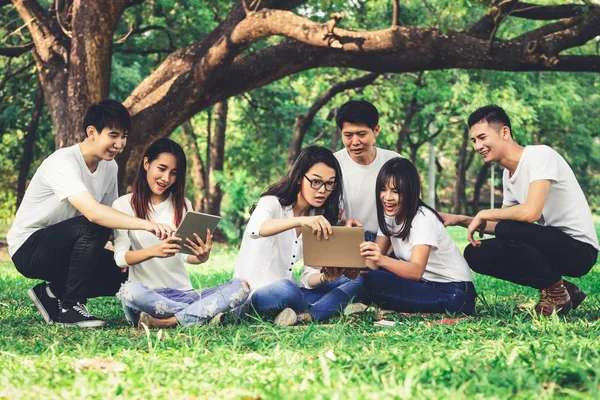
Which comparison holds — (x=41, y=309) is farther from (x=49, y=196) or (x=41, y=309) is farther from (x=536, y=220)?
(x=536, y=220)

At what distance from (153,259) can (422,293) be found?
1.86m

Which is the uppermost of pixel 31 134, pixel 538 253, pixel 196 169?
pixel 31 134

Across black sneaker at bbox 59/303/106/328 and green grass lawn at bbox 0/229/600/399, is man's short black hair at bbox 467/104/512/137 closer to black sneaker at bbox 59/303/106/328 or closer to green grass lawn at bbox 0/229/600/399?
green grass lawn at bbox 0/229/600/399

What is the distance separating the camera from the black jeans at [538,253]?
16.7ft

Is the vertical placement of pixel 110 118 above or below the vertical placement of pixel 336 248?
above

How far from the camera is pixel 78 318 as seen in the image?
195 inches

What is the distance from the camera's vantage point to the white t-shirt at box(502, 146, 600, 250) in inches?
200

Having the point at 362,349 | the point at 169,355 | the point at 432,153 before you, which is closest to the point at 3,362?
the point at 169,355

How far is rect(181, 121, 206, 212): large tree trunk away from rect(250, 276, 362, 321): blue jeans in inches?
566

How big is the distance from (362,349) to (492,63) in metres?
5.49

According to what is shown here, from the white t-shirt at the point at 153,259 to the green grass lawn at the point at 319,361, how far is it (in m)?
0.40

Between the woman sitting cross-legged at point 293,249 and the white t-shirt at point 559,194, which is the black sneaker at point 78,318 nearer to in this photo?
the woman sitting cross-legged at point 293,249

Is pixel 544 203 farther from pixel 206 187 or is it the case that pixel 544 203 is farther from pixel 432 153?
pixel 432 153

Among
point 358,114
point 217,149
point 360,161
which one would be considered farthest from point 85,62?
point 217,149
